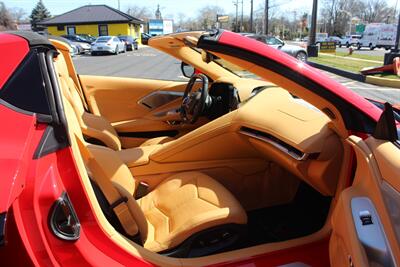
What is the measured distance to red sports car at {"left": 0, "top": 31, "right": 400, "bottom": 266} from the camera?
4.27ft

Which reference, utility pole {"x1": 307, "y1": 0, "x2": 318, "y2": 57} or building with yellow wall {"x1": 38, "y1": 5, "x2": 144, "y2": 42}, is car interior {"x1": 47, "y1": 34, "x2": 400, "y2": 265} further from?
building with yellow wall {"x1": 38, "y1": 5, "x2": 144, "y2": 42}

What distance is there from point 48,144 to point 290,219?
1.81m

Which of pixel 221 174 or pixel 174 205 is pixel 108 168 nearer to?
pixel 174 205

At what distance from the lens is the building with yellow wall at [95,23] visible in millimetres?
57100

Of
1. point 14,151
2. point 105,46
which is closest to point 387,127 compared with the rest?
point 14,151

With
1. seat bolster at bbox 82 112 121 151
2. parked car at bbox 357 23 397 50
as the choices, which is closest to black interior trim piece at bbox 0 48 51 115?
seat bolster at bbox 82 112 121 151

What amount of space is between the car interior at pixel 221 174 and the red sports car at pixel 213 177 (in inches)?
0.4

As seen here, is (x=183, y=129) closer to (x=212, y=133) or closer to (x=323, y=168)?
(x=212, y=133)

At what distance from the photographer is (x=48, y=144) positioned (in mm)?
1380

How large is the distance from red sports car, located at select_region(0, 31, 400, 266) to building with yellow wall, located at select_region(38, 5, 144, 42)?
2230 inches

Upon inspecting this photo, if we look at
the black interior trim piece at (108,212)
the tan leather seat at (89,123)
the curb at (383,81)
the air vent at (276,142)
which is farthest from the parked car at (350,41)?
the black interior trim piece at (108,212)

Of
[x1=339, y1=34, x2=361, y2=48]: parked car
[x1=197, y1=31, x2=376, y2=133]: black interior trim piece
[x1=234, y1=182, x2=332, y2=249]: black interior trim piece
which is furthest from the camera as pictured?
[x1=339, y1=34, x2=361, y2=48]: parked car

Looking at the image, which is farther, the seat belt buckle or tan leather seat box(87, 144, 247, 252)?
the seat belt buckle

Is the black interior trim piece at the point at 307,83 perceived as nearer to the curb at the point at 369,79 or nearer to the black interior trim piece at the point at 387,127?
the black interior trim piece at the point at 387,127
